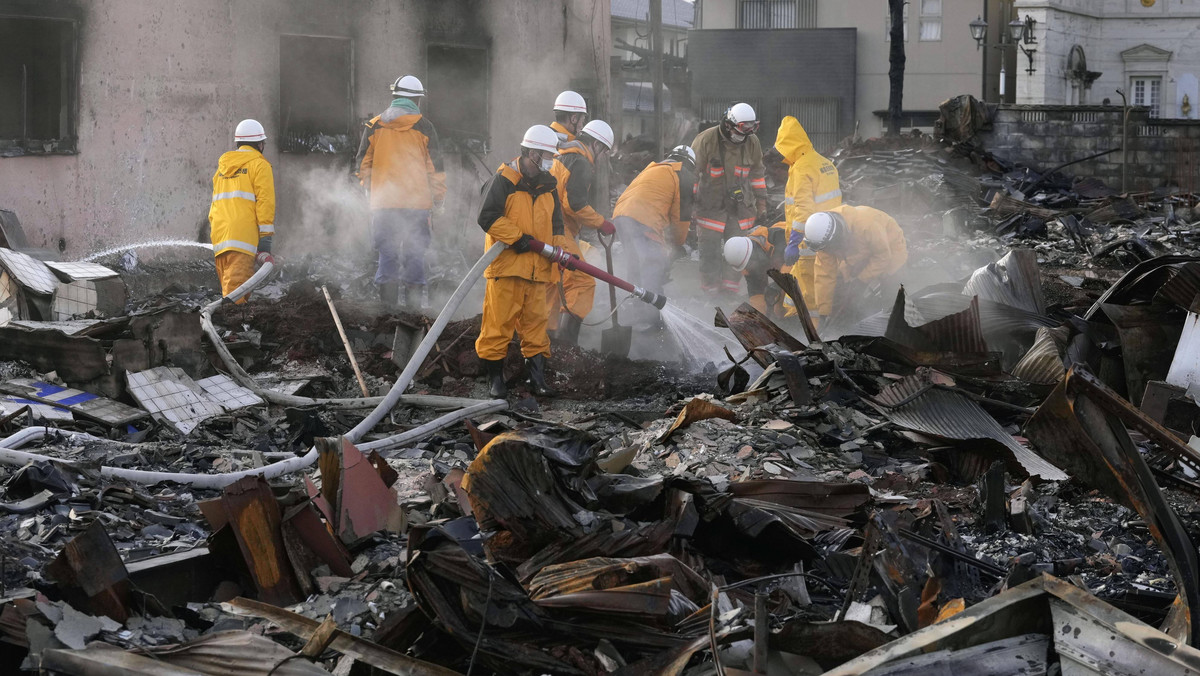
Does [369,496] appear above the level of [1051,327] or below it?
below

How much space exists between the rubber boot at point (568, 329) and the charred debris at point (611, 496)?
42cm

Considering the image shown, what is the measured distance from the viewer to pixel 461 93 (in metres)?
13.3

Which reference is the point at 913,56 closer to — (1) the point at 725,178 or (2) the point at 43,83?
(1) the point at 725,178

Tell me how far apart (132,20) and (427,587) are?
30.2 ft

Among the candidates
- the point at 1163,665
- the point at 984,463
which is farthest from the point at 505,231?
the point at 1163,665

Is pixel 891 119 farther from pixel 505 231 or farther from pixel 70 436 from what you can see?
pixel 70 436

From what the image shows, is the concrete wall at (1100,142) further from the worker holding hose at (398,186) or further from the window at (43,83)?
the window at (43,83)

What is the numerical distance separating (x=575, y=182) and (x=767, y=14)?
26.4m

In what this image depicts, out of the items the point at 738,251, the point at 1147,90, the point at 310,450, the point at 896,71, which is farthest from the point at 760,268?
the point at 1147,90

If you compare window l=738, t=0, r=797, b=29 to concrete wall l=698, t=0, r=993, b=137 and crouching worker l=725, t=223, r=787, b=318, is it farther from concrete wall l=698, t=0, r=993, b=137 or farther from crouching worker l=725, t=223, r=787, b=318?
crouching worker l=725, t=223, r=787, b=318

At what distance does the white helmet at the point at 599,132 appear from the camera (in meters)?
9.21

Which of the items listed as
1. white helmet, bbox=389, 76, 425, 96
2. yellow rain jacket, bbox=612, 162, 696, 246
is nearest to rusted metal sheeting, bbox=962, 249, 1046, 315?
yellow rain jacket, bbox=612, 162, 696, 246

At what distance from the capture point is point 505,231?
741cm

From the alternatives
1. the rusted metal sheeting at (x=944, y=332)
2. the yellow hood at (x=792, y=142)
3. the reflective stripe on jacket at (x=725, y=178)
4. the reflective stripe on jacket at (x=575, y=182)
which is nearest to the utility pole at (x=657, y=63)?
the reflective stripe on jacket at (x=725, y=178)
